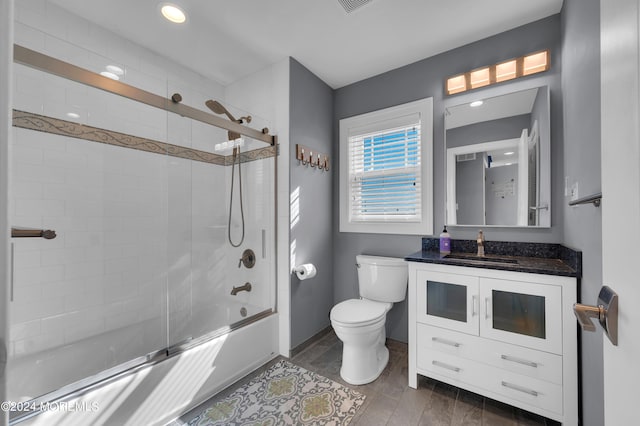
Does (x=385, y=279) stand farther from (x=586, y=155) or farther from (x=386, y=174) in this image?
(x=586, y=155)

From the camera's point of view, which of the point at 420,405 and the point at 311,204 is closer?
the point at 420,405

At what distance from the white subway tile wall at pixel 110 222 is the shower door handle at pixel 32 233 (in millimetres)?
68

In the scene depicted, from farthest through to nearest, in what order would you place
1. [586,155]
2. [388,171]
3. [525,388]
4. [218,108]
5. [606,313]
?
[388,171] < [218,108] < [525,388] < [586,155] < [606,313]

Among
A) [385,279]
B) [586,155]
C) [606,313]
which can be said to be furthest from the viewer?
[385,279]

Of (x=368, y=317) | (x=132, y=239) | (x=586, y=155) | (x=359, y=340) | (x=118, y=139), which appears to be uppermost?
(x=118, y=139)

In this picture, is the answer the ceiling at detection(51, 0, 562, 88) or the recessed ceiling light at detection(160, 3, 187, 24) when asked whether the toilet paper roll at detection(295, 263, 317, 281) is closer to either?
the ceiling at detection(51, 0, 562, 88)

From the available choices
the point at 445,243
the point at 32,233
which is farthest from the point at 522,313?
the point at 32,233

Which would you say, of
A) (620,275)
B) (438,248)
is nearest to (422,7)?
(438,248)

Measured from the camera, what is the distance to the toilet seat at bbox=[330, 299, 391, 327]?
5.96 feet

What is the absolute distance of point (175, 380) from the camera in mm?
1559

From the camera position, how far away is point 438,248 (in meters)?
2.22

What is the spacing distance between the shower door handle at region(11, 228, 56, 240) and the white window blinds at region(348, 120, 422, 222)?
7.34 feet

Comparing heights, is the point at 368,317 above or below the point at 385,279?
below

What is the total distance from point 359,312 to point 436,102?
72.6 inches
